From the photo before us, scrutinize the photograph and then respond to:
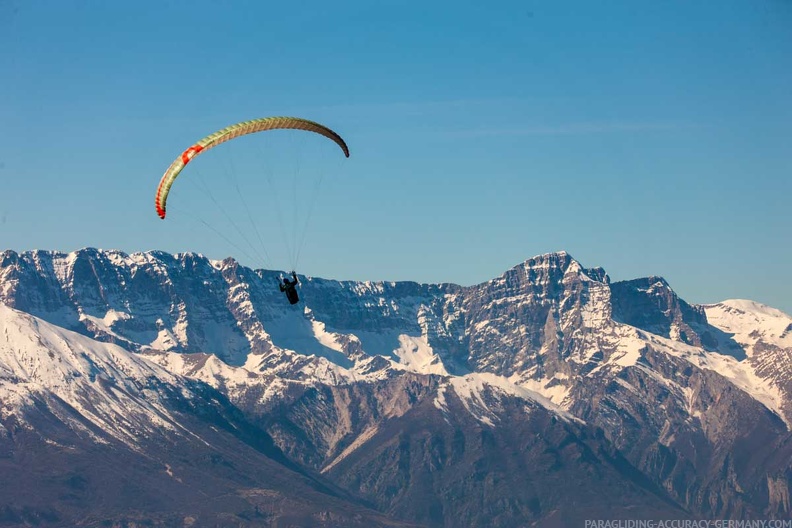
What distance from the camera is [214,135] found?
197500 millimetres

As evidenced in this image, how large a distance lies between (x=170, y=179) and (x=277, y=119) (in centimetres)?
1524

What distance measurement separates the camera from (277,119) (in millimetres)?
199500

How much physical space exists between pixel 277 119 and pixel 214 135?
8155mm

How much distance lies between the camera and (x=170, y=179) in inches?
7746

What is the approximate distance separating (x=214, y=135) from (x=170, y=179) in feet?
25.1
